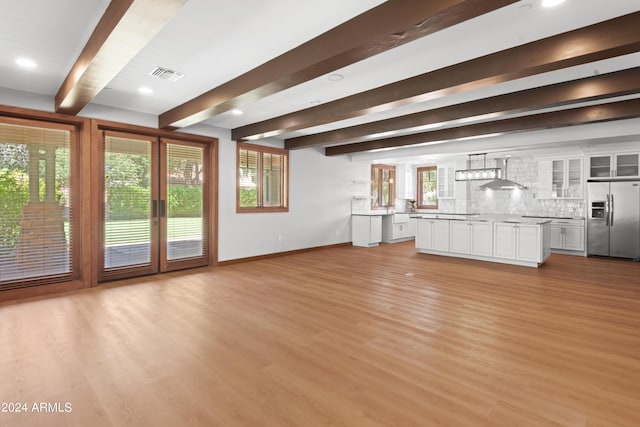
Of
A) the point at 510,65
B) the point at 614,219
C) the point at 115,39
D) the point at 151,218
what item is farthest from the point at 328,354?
the point at 614,219

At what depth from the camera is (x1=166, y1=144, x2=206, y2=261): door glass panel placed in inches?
224

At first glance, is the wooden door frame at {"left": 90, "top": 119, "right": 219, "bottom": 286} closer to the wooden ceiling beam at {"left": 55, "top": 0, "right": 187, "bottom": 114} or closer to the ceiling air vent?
the wooden ceiling beam at {"left": 55, "top": 0, "right": 187, "bottom": 114}

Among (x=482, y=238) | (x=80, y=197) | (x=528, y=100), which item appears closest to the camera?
(x=528, y=100)

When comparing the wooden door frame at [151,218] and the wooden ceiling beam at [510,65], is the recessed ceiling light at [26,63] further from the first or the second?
the wooden ceiling beam at [510,65]

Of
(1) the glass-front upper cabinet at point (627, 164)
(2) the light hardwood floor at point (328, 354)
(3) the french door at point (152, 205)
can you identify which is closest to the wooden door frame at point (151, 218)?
(3) the french door at point (152, 205)

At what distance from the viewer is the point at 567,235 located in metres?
7.50

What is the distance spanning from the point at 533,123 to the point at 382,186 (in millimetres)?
5619

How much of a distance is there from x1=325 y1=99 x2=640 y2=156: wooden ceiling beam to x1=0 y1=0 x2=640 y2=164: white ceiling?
4.39ft

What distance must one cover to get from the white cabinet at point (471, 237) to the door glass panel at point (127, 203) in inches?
234

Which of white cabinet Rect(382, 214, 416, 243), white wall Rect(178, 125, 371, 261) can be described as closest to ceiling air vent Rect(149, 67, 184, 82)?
white wall Rect(178, 125, 371, 261)

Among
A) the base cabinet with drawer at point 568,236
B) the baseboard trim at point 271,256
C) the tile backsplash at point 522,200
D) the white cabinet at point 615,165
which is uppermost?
the white cabinet at point 615,165

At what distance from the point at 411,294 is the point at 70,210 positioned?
194 inches

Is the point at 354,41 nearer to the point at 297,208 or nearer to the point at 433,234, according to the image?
the point at 297,208

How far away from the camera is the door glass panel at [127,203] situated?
501 cm
